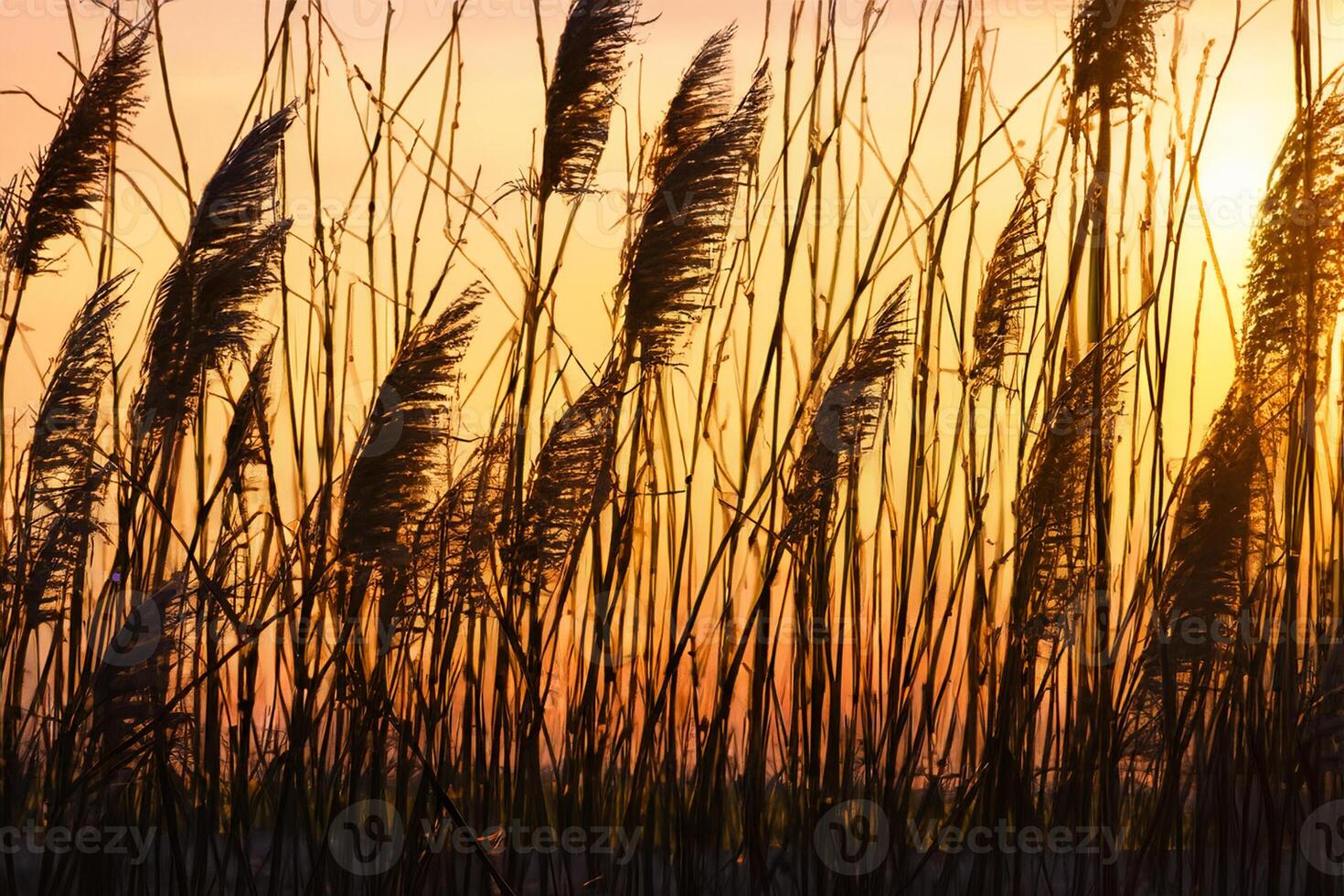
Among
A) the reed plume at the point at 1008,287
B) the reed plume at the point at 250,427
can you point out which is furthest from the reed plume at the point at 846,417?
the reed plume at the point at 250,427

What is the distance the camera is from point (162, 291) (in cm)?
234

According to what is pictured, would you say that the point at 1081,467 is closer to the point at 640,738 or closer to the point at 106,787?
the point at 640,738

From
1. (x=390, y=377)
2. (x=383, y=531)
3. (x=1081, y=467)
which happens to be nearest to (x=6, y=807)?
(x=383, y=531)

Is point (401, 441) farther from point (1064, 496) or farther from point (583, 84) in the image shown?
point (1064, 496)

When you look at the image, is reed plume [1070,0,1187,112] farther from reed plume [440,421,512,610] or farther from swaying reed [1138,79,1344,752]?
reed plume [440,421,512,610]

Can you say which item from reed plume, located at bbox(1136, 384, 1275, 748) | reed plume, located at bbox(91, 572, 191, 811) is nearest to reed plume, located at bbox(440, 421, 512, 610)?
reed plume, located at bbox(91, 572, 191, 811)

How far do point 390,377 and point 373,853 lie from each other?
3.24 feet

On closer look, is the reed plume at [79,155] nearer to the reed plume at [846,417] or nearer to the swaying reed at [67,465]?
the swaying reed at [67,465]

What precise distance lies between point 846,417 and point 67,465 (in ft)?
5.19

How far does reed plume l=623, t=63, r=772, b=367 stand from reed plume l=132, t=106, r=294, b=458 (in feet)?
2.35

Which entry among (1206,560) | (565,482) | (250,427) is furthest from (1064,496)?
(250,427)

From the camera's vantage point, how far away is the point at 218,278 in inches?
92.7

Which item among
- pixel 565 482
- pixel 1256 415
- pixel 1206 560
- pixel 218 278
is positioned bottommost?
pixel 1206 560

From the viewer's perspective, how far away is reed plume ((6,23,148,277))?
2523mm
